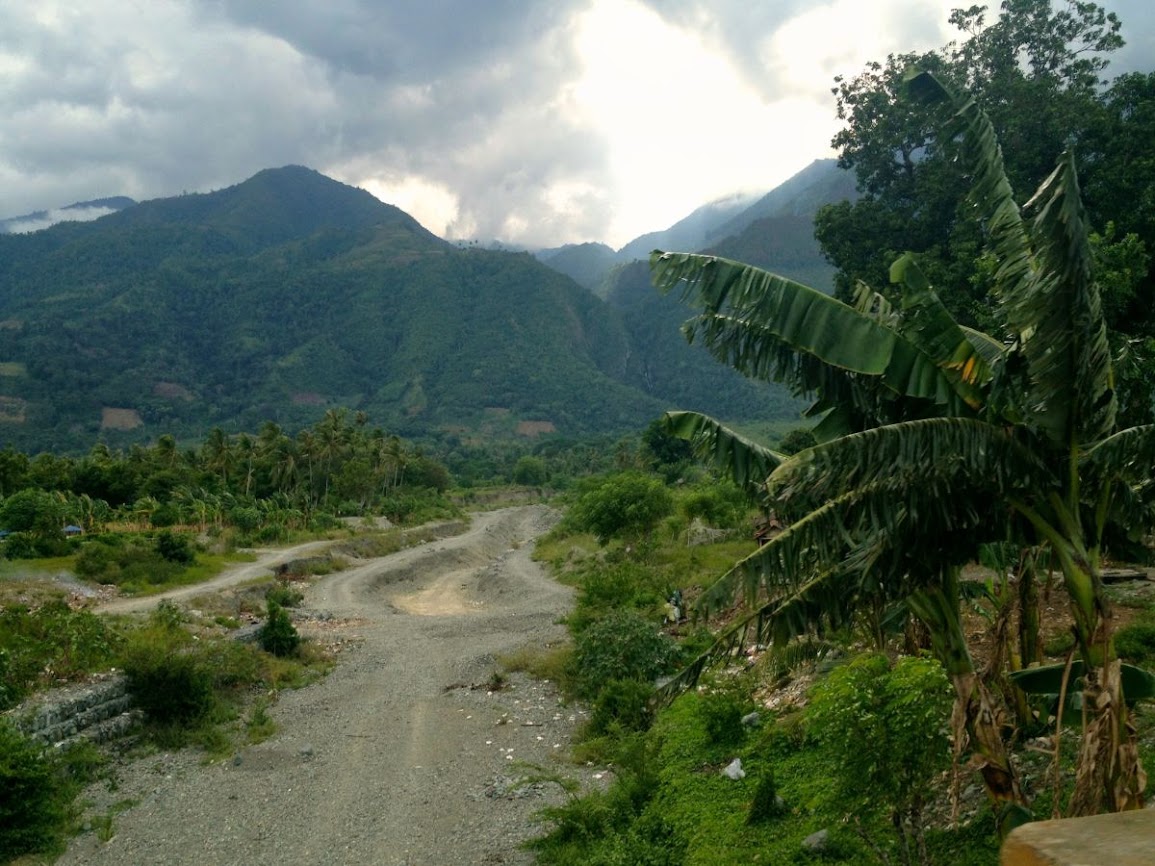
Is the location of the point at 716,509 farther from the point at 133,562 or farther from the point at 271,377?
the point at 271,377

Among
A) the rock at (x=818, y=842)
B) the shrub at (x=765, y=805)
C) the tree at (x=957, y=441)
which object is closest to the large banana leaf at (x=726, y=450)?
the tree at (x=957, y=441)

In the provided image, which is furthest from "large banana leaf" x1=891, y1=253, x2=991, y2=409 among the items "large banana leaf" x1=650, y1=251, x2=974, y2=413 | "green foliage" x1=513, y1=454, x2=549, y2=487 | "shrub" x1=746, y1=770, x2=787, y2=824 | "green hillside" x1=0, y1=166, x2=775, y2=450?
"green hillside" x1=0, y1=166, x2=775, y2=450

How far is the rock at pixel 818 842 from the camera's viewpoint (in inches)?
282

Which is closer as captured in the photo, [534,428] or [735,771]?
[735,771]

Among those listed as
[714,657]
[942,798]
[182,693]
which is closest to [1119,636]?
[942,798]

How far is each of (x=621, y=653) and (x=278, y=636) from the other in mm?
10182

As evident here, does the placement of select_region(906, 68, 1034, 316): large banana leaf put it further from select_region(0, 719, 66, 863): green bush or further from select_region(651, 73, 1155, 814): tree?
select_region(0, 719, 66, 863): green bush

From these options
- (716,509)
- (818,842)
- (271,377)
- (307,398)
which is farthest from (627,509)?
(271,377)

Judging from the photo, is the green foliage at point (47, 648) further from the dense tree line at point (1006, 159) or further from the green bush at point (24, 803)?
the dense tree line at point (1006, 159)

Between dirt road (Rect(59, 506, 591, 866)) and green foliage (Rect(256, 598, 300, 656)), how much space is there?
1.51 meters

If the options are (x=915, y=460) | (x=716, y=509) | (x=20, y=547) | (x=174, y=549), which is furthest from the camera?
(x=716, y=509)

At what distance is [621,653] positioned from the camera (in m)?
15.3

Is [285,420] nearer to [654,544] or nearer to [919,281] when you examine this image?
[654,544]

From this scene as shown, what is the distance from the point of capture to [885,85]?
73.3 ft
